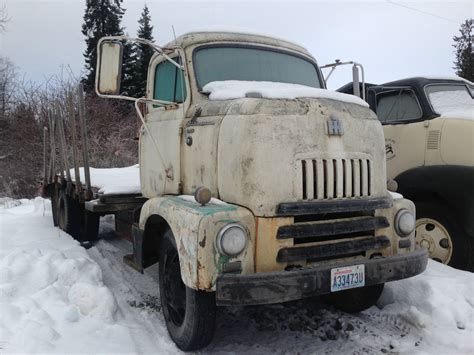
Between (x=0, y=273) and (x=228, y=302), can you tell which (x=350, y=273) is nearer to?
(x=228, y=302)

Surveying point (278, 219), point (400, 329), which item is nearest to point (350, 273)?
point (278, 219)

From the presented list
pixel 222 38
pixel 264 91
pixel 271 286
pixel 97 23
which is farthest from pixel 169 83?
pixel 97 23

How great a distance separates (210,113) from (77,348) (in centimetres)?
210

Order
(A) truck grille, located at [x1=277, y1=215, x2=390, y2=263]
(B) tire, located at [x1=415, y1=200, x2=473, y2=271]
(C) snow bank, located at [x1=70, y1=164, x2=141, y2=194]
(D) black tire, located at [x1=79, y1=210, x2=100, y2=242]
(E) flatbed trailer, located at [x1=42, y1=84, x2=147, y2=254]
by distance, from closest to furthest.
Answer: (A) truck grille, located at [x1=277, y1=215, x2=390, y2=263], (B) tire, located at [x1=415, y1=200, x2=473, y2=271], (E) flatbed trailer, located at [x1=42, y1=84, x2=147, y2=254], (C) snow bank, located at [x1=70, y1=164, x2=141, y2=194], (D) black tire, located at [x1=79, y1=210, x2=100, y2=242]

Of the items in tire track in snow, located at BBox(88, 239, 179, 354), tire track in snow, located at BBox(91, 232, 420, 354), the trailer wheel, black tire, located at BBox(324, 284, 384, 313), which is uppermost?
the trailer wheel

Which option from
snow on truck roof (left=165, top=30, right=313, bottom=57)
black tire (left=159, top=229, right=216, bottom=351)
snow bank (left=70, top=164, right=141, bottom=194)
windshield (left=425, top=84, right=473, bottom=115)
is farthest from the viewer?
windshield (left=425, top=84, right=473, bottom=115)

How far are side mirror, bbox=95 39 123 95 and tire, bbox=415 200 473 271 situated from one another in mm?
3780

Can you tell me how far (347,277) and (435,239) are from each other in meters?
2.54

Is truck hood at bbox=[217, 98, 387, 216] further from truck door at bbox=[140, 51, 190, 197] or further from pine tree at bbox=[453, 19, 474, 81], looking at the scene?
pine tree at bbox=[453, 19, 474, 81]

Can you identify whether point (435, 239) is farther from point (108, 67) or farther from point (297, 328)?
point (108, 67)

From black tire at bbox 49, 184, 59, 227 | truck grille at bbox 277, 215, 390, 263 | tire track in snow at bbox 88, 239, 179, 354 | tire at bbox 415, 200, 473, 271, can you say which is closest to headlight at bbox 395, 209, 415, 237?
truck grille at bbox 277, 215, 390, 263

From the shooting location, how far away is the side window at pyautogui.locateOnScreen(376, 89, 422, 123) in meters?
6.00

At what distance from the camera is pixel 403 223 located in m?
3.70

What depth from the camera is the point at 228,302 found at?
292cm
